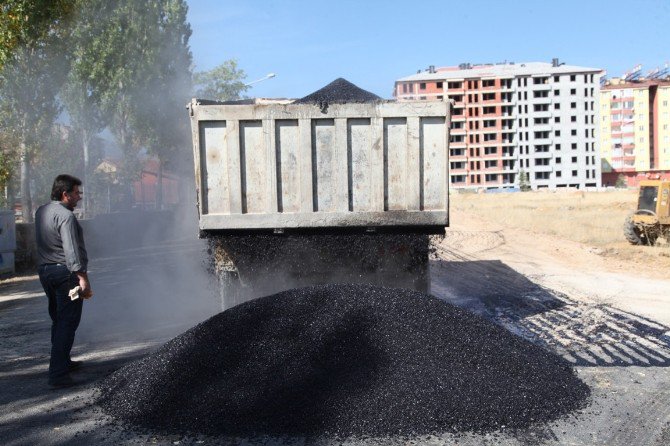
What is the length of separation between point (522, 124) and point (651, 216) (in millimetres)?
82511

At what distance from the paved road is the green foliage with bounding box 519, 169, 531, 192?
73958mm

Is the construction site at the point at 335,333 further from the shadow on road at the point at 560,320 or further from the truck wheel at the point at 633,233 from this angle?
the truck wheel at the point at 633,233

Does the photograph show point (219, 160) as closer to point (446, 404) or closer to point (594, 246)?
point (446, 404)

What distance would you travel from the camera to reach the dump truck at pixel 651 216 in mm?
17541

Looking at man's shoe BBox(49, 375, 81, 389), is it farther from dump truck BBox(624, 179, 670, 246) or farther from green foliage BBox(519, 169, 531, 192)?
green foliage BBox(519, 169, 531, 192)

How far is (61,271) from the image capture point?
5719 millimetres

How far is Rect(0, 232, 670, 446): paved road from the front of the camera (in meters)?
4.32

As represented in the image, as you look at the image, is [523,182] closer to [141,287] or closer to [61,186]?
[141,287]

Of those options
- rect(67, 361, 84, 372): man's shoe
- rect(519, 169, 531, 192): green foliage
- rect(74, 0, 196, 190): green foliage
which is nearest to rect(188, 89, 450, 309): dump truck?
rect(67, 361, 84, 372): man's shoe

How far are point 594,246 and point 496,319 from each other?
458 inches

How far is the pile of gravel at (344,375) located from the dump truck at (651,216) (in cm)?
1389

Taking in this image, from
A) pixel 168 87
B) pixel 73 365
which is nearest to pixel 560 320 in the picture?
pixel 73 365

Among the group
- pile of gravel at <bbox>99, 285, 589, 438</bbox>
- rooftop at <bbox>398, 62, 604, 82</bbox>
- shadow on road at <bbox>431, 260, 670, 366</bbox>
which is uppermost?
rooftop at <bbox>398, 62, 604, 82</bbox>

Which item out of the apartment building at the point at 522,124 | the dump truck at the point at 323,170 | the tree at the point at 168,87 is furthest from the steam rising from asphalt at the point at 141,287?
the apartment building at the point at 522,124
